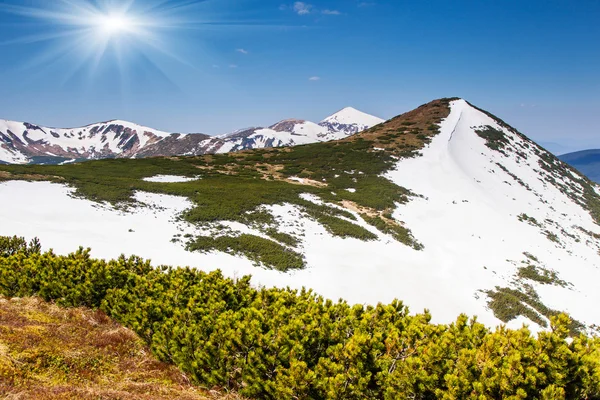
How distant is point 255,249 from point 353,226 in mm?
10409

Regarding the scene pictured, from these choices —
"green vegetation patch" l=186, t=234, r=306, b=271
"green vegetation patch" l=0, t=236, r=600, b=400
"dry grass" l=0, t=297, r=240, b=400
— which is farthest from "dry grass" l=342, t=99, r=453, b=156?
"dry grass" l=0, t=297, r=240, b=400

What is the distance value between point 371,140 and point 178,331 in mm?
64392

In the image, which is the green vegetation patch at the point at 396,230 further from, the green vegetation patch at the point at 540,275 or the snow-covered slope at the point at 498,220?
the green vegetation patch at the point at 540,275

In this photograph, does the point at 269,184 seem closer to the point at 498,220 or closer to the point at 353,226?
the point at 353,226

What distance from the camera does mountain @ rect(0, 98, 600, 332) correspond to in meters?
20.5

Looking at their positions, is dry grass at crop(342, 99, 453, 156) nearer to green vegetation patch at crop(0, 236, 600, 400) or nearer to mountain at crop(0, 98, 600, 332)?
mountain at crop(0, 98, 600, 332)

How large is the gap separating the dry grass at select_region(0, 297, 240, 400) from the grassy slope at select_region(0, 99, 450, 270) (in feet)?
41.8

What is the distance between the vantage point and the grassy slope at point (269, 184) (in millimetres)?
26203

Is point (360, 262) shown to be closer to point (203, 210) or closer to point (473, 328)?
point (203, 210)

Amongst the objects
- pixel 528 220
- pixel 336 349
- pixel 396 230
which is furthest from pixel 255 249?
pixel 528 220

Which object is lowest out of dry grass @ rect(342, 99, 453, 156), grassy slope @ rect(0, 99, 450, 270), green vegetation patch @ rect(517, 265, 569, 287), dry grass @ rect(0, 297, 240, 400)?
green vegetation patch @ rect(517, 265, 569, 287)

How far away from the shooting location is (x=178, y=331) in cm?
675

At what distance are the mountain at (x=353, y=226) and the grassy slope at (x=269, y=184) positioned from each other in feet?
0.56

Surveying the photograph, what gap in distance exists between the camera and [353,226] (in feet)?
95.9
